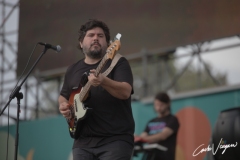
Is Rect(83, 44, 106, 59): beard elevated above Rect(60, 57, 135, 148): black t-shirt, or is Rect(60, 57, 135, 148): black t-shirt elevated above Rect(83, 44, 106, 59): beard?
Rect(83, 44, 106, 59): beard

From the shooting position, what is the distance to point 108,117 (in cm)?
443

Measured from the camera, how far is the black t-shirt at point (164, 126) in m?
6.69

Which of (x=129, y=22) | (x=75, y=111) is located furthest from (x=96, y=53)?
(x=129, y=22)

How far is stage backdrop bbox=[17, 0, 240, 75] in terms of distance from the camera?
7445 millimetres

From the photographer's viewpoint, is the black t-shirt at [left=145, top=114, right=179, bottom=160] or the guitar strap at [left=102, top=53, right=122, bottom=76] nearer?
the guitar strap at [left=102, top=53, right=122, bottom=76]

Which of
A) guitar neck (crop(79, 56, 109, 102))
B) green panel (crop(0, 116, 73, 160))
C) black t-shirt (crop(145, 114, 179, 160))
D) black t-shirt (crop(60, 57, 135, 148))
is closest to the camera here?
guitar neck (crop(79, 56, 109, 102))

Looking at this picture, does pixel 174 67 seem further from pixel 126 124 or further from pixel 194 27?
pixel 126 124

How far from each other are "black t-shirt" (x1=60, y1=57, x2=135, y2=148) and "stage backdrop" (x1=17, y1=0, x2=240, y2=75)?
297cm

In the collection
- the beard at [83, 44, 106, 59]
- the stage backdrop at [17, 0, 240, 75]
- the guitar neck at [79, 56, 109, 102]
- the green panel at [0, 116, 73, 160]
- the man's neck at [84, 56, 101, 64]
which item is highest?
the stage backdrop at [17, 0, 240, 75]

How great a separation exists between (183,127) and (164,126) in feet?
2.97

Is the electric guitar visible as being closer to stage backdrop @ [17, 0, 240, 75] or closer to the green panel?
stage backdrop @ [17, 0, 240, 75]

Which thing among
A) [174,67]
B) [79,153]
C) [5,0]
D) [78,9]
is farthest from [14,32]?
[174,67]

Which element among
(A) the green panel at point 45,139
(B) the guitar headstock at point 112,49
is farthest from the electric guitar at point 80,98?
(A) the green panel at point 45,139

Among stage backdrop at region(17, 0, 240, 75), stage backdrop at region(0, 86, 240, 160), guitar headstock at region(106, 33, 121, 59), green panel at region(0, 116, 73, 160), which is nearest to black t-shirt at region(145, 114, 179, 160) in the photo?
stage backdrop at region(0, 86, 240, 160)
